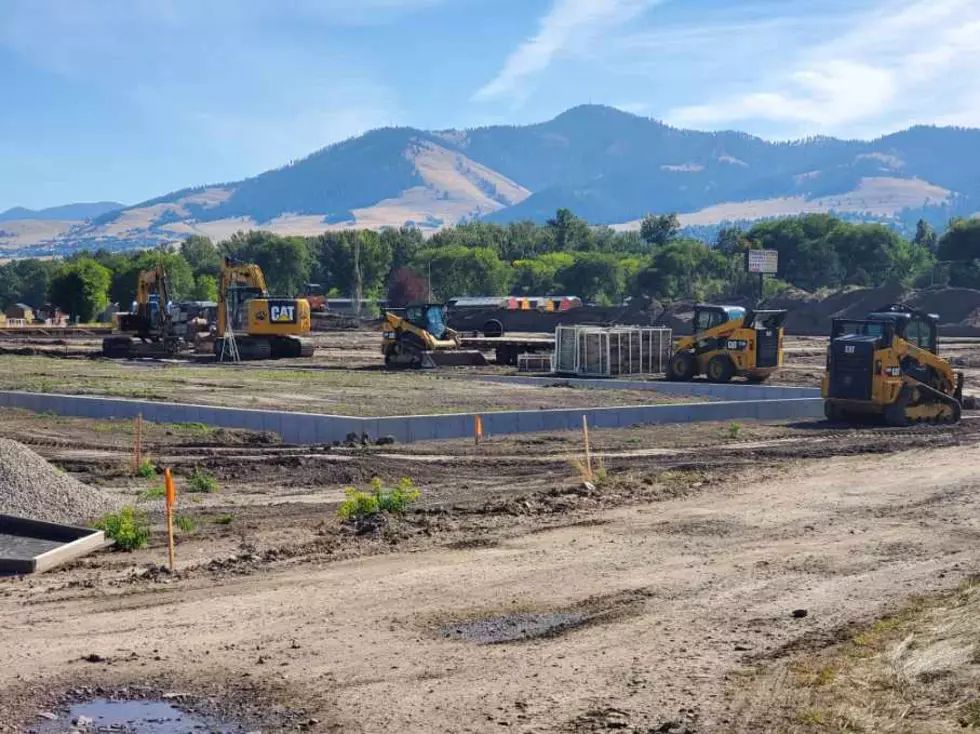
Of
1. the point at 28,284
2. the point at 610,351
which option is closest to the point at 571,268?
the point at 28,284

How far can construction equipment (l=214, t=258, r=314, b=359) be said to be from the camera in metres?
49.7

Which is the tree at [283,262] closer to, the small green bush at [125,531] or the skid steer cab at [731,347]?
the skid steer cab at [731,347]

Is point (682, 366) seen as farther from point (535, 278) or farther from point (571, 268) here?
point (535, 278)

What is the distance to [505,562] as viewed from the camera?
13320mm

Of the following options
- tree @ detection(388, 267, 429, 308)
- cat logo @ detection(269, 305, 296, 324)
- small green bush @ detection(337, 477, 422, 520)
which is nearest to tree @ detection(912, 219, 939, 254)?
tree @ detection(388, 267, 429, 308)

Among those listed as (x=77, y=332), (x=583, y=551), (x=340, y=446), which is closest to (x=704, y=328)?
(x=340, y=446)

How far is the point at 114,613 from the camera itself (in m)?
11.2

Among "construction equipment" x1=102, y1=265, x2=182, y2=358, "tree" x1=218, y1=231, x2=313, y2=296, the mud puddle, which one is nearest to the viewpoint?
the mud puddle

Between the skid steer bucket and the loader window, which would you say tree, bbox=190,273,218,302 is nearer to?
the skid steer bucket

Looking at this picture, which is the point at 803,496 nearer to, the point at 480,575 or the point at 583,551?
the point at 583,551

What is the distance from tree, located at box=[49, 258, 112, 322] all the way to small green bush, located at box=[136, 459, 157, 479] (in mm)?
86739

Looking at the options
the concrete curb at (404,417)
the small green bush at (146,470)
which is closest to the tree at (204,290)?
the concrete curb at (404,417)

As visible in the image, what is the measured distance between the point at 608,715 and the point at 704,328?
29.5m

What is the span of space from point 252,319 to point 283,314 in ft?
3.94
